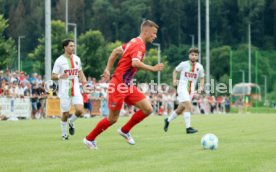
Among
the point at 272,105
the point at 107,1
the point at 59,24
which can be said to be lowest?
the point at 272,105

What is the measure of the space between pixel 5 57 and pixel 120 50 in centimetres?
3888

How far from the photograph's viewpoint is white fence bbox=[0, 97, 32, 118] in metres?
31.8

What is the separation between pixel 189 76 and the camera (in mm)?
20438

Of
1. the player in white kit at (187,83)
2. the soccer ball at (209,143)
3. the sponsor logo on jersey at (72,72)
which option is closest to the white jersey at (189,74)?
the player in white kit at (187,83)

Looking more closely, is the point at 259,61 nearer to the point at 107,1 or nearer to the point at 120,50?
the point at 120,50

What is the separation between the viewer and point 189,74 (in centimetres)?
2041

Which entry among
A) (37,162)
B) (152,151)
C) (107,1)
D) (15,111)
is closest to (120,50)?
(152,151)

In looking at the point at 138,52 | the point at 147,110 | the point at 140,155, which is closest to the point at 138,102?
the point at 147,110

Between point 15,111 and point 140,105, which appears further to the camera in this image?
point 15,111

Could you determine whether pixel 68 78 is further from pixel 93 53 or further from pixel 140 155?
pixel 93 53

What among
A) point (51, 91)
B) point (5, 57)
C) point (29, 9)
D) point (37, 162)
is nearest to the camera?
point (37, 162)

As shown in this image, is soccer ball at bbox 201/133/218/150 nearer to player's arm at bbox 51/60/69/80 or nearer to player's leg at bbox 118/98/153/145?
player's leg at bbox 118/98/153/145

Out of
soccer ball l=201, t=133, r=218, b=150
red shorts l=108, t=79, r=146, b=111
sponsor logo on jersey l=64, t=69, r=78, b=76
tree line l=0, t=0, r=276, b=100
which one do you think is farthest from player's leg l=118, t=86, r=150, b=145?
tree line l=0, t=0, r=276, b=100

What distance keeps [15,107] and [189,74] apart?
14016 mm
